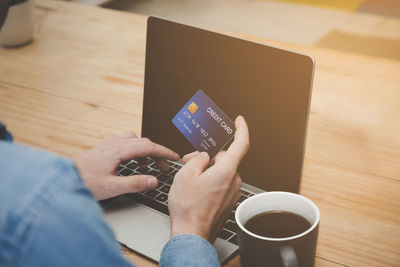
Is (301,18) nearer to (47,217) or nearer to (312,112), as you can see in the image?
(312,112)

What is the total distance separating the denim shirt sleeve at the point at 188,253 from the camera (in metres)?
0.61

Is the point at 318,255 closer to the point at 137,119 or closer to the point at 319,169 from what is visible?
the point at 319,169

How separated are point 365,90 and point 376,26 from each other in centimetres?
270

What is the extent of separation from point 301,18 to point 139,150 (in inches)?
128

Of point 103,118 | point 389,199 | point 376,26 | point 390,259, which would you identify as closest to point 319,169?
point 389,199

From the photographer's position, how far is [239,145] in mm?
749

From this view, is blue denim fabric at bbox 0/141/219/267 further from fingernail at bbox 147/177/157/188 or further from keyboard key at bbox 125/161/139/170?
keyboard key at bbox 125/161/139/170

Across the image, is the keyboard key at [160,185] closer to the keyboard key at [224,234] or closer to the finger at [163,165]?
the finger at [163,165]

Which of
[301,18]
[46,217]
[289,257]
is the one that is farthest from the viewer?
[301,18]

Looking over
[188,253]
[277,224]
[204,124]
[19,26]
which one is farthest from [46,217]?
[19,26]

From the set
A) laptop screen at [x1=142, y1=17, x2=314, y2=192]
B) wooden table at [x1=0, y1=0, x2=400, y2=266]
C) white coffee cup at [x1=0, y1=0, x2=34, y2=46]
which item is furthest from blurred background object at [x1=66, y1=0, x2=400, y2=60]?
laptop screen at [x1=142, y1=17, x2=314, y2=192]

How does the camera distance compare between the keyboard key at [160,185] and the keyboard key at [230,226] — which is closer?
the keyboard key at [230,226]

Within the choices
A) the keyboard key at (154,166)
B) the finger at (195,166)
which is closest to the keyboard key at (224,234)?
the finger at (195,166)

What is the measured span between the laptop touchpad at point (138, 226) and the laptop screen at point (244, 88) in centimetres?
18
